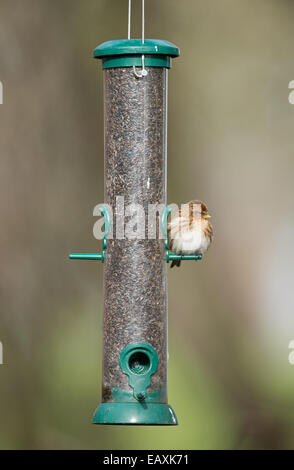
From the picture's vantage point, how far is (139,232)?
761 cm

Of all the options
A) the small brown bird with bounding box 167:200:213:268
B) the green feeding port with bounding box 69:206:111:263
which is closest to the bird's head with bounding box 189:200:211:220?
the small brown bird with bounding box 167:200:213:268

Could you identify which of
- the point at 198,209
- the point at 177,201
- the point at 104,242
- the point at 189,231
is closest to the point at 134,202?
the point at 104,242

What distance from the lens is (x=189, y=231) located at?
8.03 m

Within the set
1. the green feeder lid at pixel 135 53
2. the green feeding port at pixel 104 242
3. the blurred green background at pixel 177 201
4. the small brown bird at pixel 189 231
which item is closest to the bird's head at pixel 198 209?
the small brown bird at pixel 189 231

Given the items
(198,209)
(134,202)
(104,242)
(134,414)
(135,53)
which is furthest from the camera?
(198,209)

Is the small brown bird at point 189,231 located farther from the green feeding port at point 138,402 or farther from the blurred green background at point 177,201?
the blurred green background at point 177,201

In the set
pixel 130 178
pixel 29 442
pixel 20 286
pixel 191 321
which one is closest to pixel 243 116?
pixel 191 321

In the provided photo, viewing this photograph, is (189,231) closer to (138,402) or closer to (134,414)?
(138,402)

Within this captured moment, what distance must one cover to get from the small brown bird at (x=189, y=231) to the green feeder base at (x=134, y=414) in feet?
3.95

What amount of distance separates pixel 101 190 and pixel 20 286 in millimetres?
1511

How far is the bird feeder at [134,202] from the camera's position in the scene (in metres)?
7.46

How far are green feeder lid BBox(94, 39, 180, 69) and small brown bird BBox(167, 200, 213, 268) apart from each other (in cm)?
118

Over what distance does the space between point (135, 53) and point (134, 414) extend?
238cm

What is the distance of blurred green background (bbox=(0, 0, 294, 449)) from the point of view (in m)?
13.2
